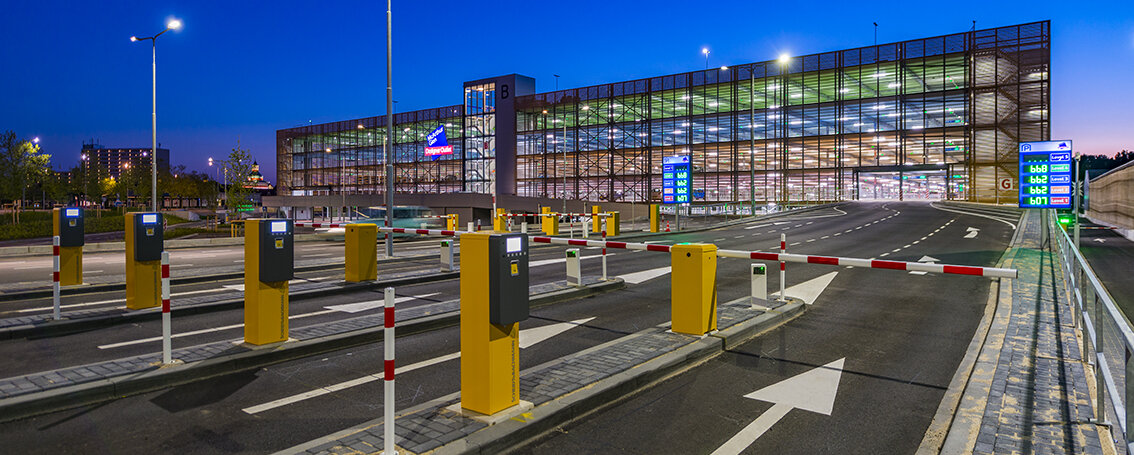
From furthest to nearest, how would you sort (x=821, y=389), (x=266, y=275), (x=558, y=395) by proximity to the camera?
(x=266, y=275)
(x=821, y=389)
(x=558, y=395)

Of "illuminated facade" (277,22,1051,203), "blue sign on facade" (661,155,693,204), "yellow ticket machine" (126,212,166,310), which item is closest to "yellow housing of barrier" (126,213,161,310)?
"yellow ticket machine" (126,212,166,310)

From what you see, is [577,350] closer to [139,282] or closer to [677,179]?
[139,282]

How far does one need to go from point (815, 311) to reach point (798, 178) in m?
55.6

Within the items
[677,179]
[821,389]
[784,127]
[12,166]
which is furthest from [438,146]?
[821,389]

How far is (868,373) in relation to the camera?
682 cm

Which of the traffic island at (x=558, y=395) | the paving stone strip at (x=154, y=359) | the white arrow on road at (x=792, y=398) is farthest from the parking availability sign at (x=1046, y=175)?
the paving stone strip at (x=154, y=359)

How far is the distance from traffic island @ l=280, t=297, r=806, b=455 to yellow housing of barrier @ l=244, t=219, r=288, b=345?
3.07 metres

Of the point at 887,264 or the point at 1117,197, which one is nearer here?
the point at 887,264

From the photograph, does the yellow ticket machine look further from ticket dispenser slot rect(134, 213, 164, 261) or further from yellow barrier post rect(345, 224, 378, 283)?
yellow barrier post rect(345, 224, 378, 283)

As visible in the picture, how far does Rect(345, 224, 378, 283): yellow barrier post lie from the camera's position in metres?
13.1

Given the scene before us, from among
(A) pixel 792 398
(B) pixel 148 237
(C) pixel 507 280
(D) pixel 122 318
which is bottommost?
(A) pixel 792 398

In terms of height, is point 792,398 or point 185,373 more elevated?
point 185,373

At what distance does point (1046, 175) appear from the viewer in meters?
19.7

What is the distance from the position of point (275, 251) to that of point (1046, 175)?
882 inches
